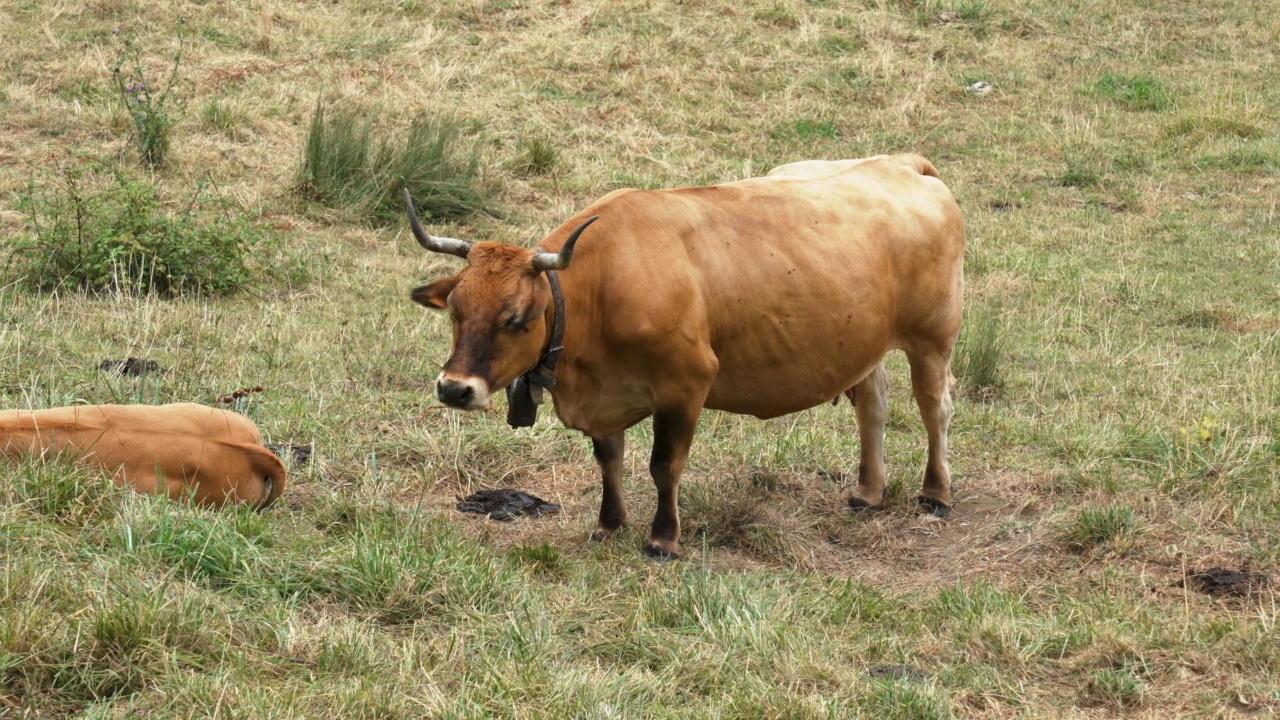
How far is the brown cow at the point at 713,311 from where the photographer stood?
6113 millimetres

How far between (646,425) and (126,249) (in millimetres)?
3717

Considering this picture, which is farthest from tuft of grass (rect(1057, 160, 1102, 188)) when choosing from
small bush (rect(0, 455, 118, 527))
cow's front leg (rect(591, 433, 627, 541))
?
small bush (rect(0, 455, 118, 527))

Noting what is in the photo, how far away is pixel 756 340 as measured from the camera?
22.2 feet

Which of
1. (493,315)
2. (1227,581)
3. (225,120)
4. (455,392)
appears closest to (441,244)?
(493,315)

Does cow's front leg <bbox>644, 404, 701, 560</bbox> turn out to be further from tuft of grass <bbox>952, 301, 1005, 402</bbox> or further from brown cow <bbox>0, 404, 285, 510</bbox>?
tuft of grass <bbox>952, 301, 1005, 402</bbox>

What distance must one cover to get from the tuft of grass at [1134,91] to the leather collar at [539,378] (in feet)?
37.9

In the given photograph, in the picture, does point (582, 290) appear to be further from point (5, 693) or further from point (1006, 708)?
point (5, 693)

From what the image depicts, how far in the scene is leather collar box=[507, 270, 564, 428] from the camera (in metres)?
6.18

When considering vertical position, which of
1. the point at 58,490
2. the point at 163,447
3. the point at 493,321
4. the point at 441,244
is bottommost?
the point at 163,447

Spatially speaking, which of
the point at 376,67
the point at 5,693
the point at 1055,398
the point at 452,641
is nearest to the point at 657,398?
the point at 452,641

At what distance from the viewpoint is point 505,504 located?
7.09m

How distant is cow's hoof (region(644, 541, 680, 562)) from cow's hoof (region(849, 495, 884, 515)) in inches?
49.2

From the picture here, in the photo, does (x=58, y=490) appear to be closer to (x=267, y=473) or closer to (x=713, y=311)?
(x=267, y=473)

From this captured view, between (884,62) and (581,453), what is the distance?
9.88m
